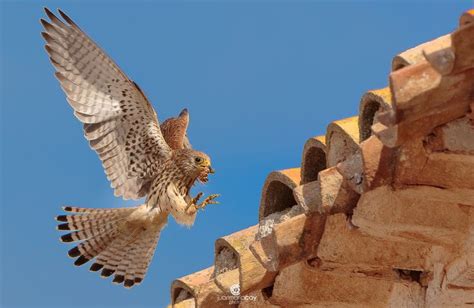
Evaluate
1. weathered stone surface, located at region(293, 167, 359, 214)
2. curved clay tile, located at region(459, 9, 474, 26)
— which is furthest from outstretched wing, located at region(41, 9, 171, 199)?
curved clay tile, located at region(459, 9, 474, 26)

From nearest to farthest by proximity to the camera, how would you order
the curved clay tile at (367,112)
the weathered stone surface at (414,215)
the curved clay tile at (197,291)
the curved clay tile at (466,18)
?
the curved clay tile at (466,18) → the weathered stone surface at (414,215) → the curved clay tile at (367,112) → the curved clay tile at (197,291)

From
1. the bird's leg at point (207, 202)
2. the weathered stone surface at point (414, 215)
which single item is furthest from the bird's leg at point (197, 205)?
the weathered stone surface at point (414, 215)

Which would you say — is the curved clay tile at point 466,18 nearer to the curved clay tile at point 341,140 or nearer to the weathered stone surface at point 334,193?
the weathered stone surface at point 334,193

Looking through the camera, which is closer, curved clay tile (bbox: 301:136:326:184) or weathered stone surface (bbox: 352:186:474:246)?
weathered stone surface (bbox: 352:186:474:246)

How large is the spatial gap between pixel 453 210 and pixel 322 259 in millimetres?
682

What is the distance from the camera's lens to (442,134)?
3873 millimetres

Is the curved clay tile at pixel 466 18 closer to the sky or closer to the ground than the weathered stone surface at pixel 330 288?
closer to the sky

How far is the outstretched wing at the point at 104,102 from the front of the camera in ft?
26.2

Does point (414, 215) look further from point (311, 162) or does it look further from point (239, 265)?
point (239, 265)

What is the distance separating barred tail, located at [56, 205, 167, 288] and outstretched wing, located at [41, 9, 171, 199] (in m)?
0.29

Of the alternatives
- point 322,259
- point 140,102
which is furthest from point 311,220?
point 140,102

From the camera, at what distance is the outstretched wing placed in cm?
800

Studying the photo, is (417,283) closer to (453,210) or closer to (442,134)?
(453,210)

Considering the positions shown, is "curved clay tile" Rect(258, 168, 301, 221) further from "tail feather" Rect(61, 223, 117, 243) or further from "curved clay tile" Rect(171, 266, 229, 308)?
"tail feather" Rect(61, 223, 117, 243)
